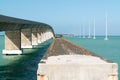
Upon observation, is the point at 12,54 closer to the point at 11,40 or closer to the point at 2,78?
the point at 11,40

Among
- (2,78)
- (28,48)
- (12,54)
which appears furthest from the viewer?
(28,48)

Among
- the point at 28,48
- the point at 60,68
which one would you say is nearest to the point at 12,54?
the point at 28,48

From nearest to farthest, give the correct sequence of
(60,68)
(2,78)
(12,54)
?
(60,68) → (2,78) → (12,54)

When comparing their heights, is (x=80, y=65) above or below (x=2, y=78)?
above

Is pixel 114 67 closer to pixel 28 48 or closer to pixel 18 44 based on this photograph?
pixel 18 44

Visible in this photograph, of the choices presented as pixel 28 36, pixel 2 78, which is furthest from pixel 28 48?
pixel 2 78

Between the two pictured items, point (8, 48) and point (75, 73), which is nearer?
point (75, 73)
